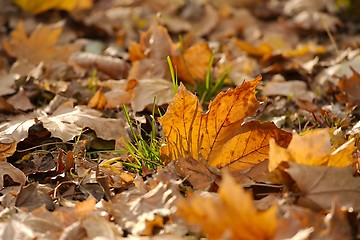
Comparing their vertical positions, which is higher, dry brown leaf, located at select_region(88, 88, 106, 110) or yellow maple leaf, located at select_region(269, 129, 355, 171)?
yellow maple leaf, located at select_region(269, 129, 355, 171)

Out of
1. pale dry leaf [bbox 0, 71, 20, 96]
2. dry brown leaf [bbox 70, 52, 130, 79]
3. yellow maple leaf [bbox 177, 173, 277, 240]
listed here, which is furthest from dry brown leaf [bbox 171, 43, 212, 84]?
yellow maple leaf [bbox 177, 173, 277, 240]

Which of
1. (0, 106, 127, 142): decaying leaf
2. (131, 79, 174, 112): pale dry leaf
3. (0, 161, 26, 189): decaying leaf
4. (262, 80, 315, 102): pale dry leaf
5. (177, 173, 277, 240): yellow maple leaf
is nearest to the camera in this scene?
(177, 173, 277, 240): yellow maple leaf

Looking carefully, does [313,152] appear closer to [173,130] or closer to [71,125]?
[173,130]

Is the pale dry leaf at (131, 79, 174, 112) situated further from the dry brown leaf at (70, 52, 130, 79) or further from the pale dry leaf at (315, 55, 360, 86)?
the pale dry leaf at (315, 55, 360, 86)

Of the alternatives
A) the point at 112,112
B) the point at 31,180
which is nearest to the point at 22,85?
the point at 112,112

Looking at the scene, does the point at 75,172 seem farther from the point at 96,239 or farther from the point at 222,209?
the point at 222,209

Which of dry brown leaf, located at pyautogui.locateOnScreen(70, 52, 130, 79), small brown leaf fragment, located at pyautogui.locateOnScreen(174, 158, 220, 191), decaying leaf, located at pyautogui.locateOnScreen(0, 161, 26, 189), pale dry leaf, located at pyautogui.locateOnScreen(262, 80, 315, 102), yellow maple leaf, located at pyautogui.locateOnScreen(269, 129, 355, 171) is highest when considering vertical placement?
yellow maple leaf, located at pyautogui.locateOnScreen(269, 129, 355, 171)

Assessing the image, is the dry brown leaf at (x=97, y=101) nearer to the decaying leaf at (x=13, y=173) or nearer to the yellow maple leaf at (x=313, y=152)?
the decaying leaf at (x=13, y=173)
